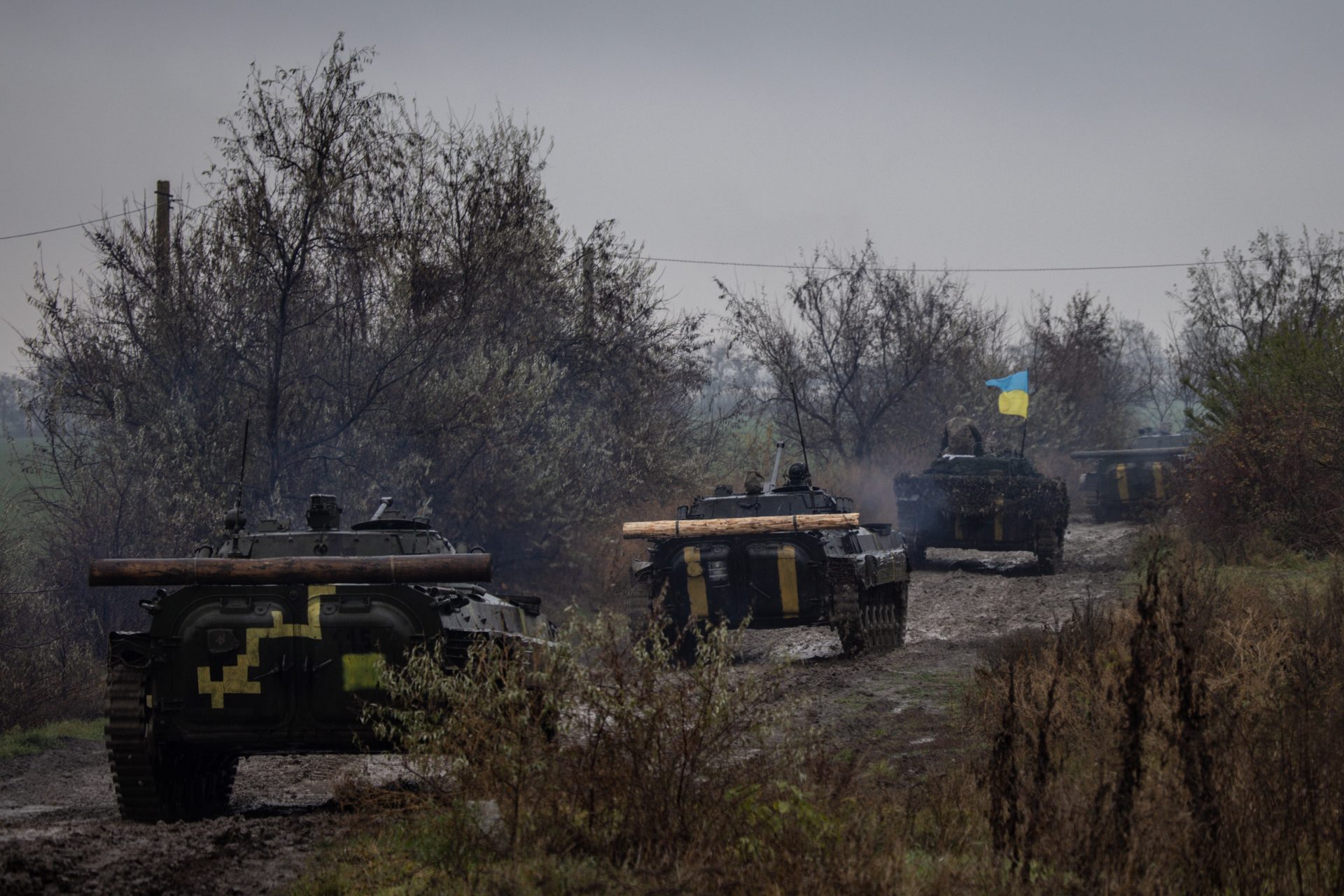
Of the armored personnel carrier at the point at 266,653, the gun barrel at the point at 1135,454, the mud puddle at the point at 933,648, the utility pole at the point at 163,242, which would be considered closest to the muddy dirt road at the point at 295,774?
the mud puddle at the point at 933,648

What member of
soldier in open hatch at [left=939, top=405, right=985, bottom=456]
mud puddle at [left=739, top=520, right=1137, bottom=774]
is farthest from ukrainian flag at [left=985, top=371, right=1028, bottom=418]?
mud puddle at [left=739, top=520, right=1137, bottom=774]

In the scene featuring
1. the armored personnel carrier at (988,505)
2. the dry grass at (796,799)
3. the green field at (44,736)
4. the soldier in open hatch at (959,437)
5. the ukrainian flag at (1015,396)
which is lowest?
the green field at (44,736)

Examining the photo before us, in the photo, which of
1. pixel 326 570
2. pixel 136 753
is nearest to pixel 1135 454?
pixel 326 570

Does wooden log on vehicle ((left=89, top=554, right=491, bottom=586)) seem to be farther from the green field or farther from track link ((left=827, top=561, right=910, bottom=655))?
track link ((left=827, top=561, right=910, bottom=655))

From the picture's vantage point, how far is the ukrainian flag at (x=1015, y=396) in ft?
84.2

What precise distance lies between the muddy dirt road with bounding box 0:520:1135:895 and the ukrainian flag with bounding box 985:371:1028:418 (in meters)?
4.47

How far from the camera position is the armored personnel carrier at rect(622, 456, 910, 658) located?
14758 millimetres

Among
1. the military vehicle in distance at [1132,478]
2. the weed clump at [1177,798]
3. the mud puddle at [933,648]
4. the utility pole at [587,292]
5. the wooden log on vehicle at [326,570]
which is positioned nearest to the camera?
the weed clump at [1177,798]

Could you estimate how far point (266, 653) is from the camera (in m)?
8.63

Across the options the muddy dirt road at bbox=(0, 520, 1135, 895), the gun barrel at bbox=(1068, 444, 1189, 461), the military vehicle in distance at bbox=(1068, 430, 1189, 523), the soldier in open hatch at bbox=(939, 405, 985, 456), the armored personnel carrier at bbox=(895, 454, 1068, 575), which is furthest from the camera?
the gun barrel at bbox=(1068, 444, 1189, 461)

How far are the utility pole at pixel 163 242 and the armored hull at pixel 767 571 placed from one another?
716 centimetres

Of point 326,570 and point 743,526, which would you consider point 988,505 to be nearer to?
point 743,526

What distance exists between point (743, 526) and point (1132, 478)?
58.8ft

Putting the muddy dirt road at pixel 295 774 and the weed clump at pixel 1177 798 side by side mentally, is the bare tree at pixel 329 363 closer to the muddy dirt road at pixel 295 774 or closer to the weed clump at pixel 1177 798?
the muddy dirt road at pixel 295 774
